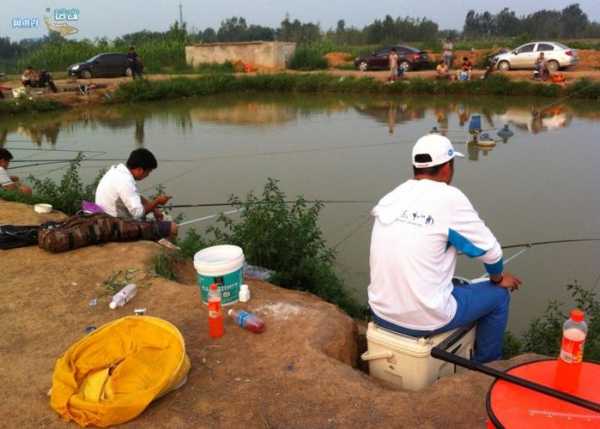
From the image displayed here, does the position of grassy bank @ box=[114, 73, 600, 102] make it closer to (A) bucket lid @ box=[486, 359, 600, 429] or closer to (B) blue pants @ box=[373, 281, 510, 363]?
(B) blue pants @ box=[373, 281, 510, 363]

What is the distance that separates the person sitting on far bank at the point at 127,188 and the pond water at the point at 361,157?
63.0 inches

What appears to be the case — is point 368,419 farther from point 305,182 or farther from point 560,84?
point 560,84

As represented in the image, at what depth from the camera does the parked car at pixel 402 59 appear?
24.2m

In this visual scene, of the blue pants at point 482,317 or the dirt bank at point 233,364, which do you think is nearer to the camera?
the dirt bank at point 233,364

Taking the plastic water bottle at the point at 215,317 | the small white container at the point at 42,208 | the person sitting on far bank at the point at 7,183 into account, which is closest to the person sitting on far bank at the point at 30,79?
the person sitting on far bank at the point at 7,183

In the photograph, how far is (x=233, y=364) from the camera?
3.25m

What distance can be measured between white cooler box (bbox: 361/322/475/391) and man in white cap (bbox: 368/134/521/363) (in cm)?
6

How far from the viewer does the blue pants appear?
309cm

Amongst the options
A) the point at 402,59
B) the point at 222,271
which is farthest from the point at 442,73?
the point at 222,271

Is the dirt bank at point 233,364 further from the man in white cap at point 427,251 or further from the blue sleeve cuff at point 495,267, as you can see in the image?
the blue sleeve cuff at point 495,267

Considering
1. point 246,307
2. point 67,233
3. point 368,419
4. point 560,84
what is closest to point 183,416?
point 368,419

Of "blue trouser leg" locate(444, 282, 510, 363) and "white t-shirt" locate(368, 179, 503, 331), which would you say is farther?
"blue trouser leg" locate(444, 282, 510, 363)

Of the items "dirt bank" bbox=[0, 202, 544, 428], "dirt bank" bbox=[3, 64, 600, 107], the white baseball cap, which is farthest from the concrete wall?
the white baseball cap

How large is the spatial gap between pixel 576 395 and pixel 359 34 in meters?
50.2
